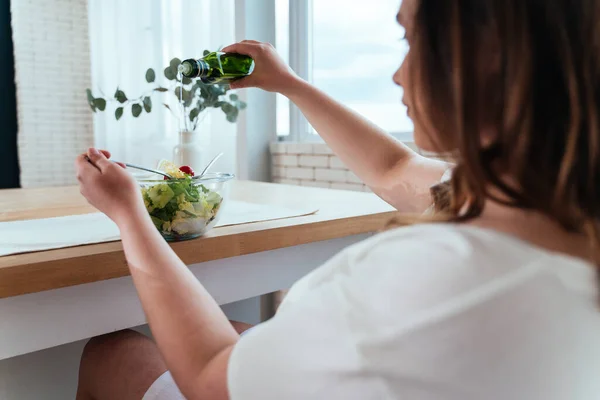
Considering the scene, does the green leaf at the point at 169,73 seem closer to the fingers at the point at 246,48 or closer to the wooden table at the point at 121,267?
the wooden table at the point at 121,267

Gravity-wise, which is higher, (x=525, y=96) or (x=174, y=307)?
(x=525, y=96)

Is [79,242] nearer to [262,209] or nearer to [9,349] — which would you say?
[9,349]

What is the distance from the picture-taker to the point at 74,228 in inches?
37.7

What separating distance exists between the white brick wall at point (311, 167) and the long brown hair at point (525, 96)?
1.66 meters

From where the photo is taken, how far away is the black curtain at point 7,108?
376cm

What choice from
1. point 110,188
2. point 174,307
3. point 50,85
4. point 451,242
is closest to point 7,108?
point 50,85

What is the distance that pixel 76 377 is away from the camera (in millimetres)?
1140

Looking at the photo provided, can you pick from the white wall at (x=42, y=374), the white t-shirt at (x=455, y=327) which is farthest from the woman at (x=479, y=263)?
the white wall at (x=42, y=374)

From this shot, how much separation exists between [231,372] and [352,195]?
3.28 feet

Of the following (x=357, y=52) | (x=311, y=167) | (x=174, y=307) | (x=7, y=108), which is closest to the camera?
(x=174, y=307)

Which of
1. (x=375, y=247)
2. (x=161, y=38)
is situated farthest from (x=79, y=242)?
(x=161, y=38)

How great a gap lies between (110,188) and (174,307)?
0.22m

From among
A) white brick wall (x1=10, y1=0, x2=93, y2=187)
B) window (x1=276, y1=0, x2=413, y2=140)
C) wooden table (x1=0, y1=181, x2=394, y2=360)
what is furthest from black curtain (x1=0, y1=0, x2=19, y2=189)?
wooden table (x1=0, y1=181, x2=394, y2=360)

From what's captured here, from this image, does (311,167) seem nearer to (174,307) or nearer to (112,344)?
(112,344)
